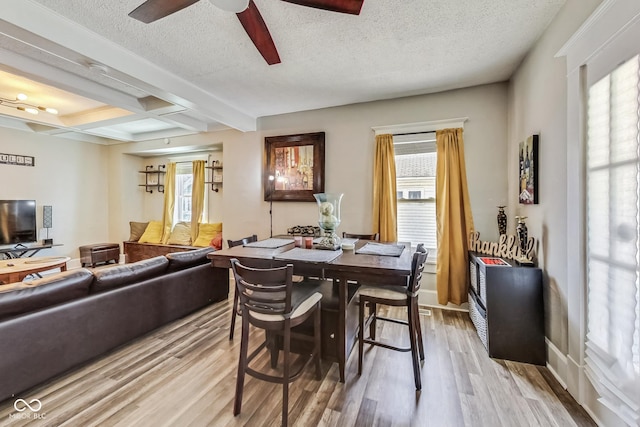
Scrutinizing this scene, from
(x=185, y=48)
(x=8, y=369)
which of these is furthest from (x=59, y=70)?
(x=8, y=369)

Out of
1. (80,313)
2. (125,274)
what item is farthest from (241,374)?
(125,274)

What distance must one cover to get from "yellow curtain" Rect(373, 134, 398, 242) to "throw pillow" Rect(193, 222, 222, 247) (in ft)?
10.6

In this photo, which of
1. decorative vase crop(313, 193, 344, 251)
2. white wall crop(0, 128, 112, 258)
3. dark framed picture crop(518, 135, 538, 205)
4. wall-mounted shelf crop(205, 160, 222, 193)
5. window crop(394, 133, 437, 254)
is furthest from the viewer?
wall-mounted shelf crop(205, 160, 222, 193)

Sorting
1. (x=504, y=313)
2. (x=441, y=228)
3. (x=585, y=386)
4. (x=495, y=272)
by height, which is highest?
(x=441, y=228)

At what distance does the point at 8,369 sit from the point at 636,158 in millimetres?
3811

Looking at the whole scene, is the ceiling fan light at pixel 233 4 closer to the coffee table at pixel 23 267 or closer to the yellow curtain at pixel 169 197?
the coffee table at pixel 23 267

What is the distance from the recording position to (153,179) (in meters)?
6.27

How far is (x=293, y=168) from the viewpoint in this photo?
13.7 feet

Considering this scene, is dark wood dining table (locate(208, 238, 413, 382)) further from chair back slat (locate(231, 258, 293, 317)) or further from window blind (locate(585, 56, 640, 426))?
window blind (locate(585, 56, 640, 426))

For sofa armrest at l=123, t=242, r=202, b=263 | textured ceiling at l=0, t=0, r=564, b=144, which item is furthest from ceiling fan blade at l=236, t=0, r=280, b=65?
sofa armrest at l=123, t=242, r=202, b=263

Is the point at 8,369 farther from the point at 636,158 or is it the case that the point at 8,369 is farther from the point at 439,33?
the point at 439,33

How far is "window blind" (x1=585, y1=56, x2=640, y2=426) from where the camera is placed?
128cm

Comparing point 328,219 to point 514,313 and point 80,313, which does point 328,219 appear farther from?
point 80,313

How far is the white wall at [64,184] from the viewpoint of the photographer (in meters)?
4.70
